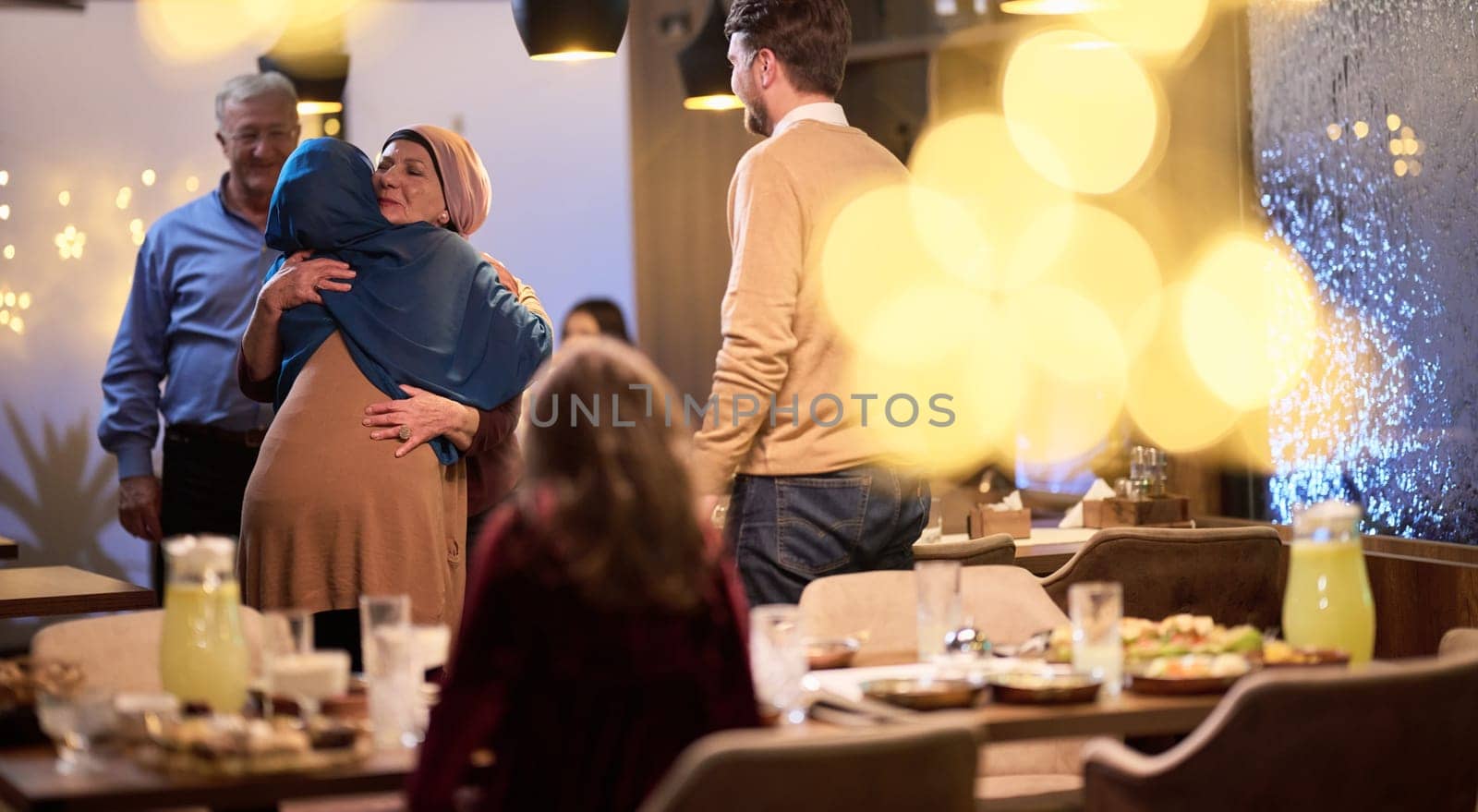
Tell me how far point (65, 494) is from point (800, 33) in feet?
13.0

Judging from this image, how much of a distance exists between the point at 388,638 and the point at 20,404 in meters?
4.45

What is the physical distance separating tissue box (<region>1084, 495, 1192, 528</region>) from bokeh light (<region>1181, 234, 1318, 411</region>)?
599 mm

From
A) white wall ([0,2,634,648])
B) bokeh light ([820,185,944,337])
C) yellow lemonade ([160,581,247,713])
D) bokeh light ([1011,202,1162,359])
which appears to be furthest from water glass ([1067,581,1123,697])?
white wall ([0,2,634,648])

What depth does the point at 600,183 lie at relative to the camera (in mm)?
8203

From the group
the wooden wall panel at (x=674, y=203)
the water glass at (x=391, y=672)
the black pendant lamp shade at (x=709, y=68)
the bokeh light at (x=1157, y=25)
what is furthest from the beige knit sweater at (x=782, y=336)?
the wooden wall panel at (x=674, y=203)

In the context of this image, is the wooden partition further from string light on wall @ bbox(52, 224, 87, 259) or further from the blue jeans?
string light on wall @ bbox(52, 224, 87, 259)

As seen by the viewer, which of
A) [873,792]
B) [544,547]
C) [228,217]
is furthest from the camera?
[228,217]


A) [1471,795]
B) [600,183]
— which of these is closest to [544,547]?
[1471,795]

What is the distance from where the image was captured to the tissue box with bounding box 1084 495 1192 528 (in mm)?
4320

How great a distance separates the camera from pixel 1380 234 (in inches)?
169

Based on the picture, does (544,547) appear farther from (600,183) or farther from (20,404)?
(600,183)

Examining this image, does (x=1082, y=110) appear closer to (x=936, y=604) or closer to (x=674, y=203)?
(x=674, y=203)

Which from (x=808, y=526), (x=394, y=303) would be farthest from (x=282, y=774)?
(x=394, y=303)

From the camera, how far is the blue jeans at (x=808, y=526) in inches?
116
